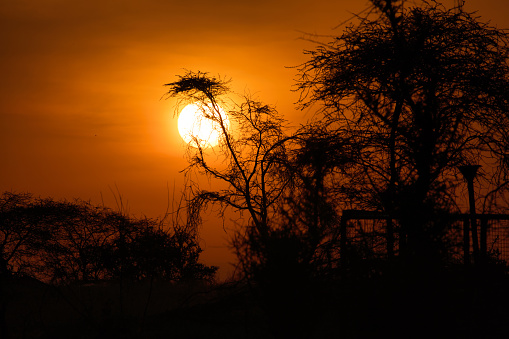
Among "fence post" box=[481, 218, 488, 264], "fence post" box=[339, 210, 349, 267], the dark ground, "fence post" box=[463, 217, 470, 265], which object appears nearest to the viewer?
the dark ground

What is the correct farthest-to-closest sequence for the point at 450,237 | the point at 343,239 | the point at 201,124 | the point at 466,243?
the point at 201,124, the point at 466,243, the point at 343,239, the point at 450,237

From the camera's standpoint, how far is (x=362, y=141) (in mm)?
12250

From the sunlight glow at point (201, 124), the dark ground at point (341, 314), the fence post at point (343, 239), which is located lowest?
the dark ground at point (341, 314)

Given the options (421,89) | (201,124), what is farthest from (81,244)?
(421,89)

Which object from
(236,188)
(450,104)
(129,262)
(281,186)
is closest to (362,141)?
(450,104)

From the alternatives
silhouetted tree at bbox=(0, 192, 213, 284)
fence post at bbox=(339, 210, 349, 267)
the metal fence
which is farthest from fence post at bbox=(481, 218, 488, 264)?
silhouetted tree at bbox=(0, 192, 213, 284)

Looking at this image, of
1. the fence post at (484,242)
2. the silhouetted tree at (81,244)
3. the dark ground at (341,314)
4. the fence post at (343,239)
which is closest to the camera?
the dark ground at (341,314)

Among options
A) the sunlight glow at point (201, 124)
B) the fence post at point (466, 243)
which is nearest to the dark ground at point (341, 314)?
the fence post at point (466, 243)

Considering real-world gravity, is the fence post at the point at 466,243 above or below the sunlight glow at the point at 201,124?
below

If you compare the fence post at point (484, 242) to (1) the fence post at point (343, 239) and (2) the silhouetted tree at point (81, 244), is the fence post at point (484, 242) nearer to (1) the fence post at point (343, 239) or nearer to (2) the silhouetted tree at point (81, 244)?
(1) the fence post at point (343, 239)

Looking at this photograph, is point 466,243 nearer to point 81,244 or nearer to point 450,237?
point 450,237

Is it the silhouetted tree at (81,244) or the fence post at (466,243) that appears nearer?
the fence post at (466,243)

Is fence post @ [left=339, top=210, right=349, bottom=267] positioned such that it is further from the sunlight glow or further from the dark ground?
the sunlight glow

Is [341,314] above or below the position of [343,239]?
below
